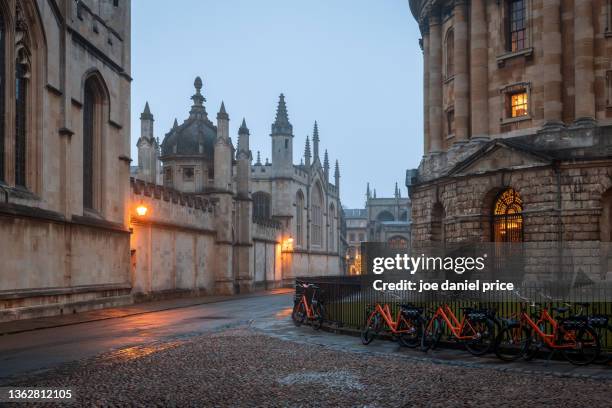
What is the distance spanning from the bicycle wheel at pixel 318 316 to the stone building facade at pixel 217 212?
15969mm

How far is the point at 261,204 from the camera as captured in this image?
68812mm

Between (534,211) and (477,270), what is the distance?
31.9 feet

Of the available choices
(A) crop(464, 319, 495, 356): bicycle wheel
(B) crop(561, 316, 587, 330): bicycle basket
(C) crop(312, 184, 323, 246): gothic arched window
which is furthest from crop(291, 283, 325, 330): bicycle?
(C) crop(312, 184, 323, 246): gothic arched window

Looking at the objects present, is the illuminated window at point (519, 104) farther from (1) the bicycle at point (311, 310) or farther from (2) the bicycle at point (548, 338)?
(2) the bicycle at point (548, 338)

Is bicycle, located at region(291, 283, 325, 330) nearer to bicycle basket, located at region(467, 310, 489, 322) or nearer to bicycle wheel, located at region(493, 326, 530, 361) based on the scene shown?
bicycle basket, located at region(467, 310, 489, 322)

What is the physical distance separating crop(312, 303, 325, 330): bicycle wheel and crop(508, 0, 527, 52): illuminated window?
19.4 metres

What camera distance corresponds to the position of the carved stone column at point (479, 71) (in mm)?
33906

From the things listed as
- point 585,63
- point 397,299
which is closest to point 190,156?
point 585,63

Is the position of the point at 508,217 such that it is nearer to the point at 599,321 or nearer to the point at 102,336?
the point at 599,321

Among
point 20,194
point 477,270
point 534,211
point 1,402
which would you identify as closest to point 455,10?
point 534,211

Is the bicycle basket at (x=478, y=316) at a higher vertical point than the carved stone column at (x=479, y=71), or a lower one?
lower

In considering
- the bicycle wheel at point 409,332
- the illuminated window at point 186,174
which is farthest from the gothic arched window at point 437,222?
the bicycle wheel at point 409,332

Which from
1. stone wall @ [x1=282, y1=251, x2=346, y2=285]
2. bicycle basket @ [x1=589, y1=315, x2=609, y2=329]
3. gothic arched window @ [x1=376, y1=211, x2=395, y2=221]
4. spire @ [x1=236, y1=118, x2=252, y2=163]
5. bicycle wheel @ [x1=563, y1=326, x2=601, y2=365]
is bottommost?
stone wall @ [x1=282, y1=251, x2=346, y2=285]

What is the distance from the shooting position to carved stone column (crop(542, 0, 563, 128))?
1213 inches
